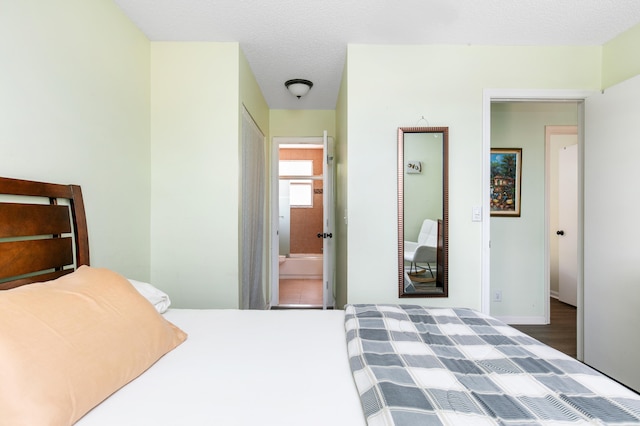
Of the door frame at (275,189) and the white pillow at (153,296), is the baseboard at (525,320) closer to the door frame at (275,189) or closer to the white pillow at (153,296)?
the door frame at (275,189)

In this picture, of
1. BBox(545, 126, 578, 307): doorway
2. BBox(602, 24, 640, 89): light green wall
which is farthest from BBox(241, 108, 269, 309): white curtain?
BBox(545, 126, 578, 307): doorway

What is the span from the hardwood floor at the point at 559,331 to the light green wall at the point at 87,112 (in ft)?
11.8

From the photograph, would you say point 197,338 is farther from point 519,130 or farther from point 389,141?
point 519,130

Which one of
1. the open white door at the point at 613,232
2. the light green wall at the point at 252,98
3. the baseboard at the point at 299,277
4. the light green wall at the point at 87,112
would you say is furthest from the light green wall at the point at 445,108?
the baseboard at the point at 299,277

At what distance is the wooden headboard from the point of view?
1228 mm

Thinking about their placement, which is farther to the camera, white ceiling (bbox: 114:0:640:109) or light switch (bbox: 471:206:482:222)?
light switch (bbox: 471:206:482:222)

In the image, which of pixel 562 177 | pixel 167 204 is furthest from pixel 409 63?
pixel 562 177

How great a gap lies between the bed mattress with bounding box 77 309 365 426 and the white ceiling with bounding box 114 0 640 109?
1960mm

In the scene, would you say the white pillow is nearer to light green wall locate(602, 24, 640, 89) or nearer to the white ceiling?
Result: the white ceiling

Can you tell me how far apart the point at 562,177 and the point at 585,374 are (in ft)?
13.8

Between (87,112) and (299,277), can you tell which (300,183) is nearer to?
(299,277)

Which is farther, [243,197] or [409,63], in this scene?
[243,197]

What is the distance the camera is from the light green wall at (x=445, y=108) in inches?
97.4

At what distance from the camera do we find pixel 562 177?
4215mm
